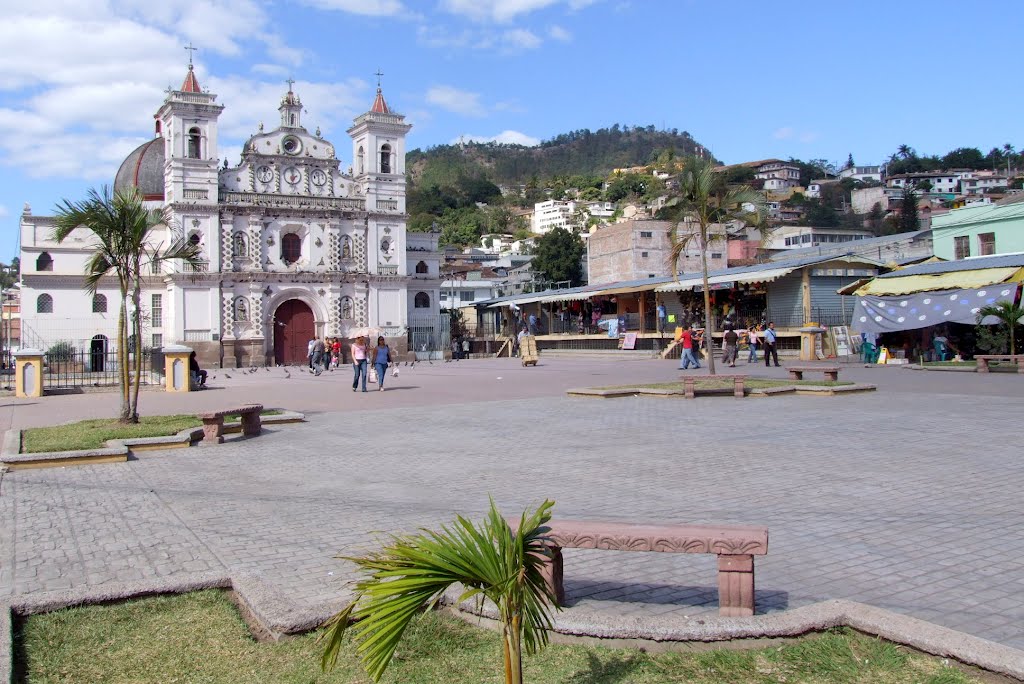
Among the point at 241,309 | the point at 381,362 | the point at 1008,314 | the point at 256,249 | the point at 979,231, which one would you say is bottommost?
the point at 381,362

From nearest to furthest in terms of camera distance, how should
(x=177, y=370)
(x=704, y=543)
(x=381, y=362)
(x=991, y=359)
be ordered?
(x=704, y=543) → (x=381, y=362) → (x=991, y=359) → (x=177, y=370)

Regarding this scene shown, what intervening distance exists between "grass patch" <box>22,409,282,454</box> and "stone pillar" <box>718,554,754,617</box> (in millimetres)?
8690

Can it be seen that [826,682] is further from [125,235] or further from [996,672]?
[125,235]

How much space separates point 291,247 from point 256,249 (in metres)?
2.28

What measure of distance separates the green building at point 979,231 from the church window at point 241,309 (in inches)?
1283

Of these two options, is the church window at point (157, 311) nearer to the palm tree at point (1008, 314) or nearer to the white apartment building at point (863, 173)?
the palm tree at point (1008, 314)

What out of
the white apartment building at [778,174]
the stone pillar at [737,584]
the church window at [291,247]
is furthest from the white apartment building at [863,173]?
the stone pillar at [737,584]

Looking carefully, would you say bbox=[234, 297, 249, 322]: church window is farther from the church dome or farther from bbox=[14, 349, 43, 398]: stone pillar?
bbox=[14, 349, 43, 398]: stone pillar

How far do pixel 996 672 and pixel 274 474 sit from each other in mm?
7098

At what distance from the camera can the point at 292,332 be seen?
147 feet

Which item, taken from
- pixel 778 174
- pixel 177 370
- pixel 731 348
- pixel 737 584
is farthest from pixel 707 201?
pixel 778 174

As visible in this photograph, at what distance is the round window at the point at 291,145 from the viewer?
4481 cm

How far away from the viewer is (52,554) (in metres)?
5.64

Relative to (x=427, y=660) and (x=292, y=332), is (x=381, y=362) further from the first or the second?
(x=292, y=332)
